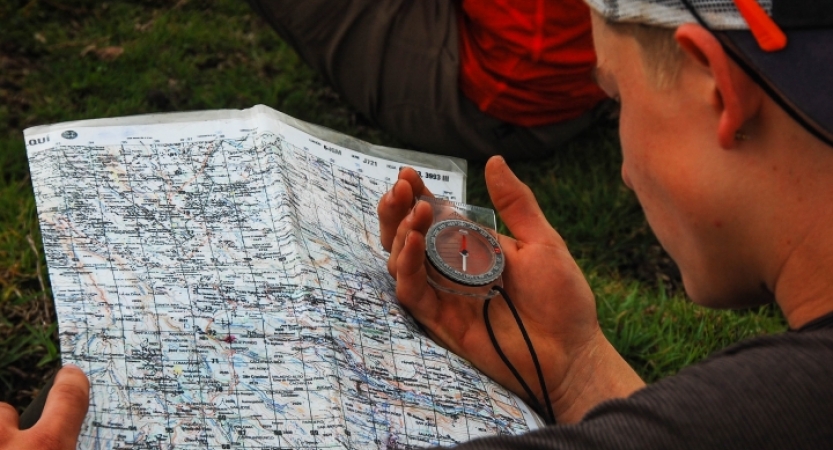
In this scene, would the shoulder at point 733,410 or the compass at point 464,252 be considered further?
the compass at point 464,252

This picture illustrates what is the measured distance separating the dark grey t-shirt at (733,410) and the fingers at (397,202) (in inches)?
21.7

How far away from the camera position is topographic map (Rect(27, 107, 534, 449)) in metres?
1.15

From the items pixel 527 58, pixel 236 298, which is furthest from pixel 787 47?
pixel 527 58

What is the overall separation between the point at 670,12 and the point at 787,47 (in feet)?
0.44

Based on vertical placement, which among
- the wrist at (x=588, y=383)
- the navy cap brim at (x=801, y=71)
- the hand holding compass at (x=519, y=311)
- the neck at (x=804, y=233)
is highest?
the navy cap brim at (x=801, y=71)

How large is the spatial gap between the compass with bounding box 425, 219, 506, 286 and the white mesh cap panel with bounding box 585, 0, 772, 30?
53 cm

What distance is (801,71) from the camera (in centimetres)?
78

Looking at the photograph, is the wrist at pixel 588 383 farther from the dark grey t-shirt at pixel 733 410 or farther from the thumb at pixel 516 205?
the dark grey t-shirt at pixel 733 410

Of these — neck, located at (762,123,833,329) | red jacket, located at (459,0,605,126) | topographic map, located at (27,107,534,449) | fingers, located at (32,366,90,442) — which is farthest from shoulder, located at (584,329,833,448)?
red jacket, located at (459,0,605,126)

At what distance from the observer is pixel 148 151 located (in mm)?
1430

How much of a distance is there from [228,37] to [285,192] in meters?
1.39

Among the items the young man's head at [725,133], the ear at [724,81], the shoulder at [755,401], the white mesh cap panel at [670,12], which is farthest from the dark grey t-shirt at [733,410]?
the white mesh cap panel at [670,12]

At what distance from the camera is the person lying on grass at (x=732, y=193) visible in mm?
778

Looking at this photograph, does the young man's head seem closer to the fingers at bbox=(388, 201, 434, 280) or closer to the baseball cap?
the baseball cap
